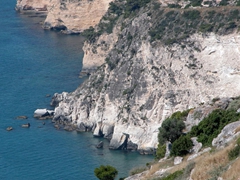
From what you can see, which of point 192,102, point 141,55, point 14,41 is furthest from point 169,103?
point 14,41

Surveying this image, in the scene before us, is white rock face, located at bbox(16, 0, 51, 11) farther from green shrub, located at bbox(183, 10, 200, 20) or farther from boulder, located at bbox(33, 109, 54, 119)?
green shrub, located at bbox(183, 10, 200, 20)

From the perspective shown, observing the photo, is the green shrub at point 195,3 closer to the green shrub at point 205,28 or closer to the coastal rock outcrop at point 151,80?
the coastal rock outcrop at point 151,80

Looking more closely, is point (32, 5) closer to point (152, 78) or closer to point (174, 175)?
point (152, 78)

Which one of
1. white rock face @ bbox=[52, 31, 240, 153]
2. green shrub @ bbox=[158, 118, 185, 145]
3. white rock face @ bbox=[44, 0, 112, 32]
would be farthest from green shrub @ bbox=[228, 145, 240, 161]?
white rock face @ bbox=[44, 0, 112, 32]

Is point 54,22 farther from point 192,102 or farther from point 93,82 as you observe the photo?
point 192,102

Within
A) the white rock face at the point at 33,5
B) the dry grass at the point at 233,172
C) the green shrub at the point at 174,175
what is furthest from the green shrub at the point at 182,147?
the white rock face at the point at 33,5

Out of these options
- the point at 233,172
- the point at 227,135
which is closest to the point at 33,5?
the point at 227,135

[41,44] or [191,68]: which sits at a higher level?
[191,68]
